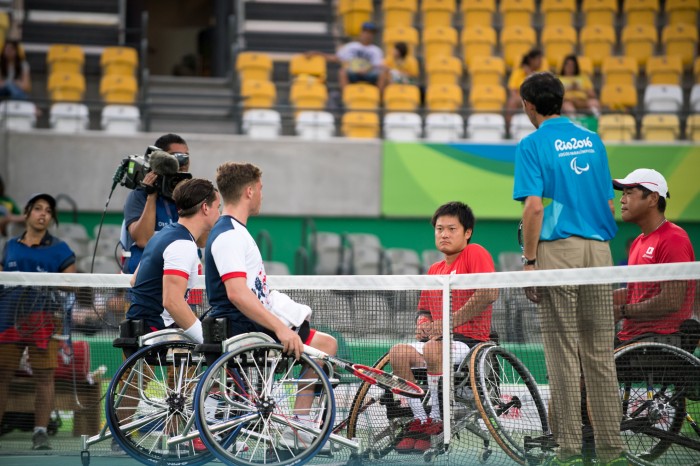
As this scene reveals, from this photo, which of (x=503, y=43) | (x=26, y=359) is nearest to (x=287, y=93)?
(x=503, y=43)

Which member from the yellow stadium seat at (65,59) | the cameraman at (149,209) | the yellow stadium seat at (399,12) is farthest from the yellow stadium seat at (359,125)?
the cameraman at (149,209)

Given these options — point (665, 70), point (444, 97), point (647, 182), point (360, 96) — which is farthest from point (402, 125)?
point (647, 182)

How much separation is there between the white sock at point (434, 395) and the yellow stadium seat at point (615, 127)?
29.2 feet

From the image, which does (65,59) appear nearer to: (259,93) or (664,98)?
(259,93)

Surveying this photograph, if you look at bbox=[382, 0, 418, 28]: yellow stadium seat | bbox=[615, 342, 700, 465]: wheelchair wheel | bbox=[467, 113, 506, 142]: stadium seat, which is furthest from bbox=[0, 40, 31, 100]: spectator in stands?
bbox=[615, 342, 700, 465]: wheelchair wheel

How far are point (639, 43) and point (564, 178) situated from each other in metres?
11.5

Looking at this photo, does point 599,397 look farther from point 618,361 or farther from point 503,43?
point 503,43

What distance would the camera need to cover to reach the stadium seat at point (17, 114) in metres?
13.8

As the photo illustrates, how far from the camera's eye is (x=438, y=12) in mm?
16906

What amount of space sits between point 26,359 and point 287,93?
30.8 ft

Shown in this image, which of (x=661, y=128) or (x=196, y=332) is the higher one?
(x=661, y=128)

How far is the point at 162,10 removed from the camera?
20953mm

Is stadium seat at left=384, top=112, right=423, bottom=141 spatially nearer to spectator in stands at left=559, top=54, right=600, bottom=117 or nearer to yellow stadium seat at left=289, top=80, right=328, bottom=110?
yellow stadium seat at left=289, top=80, right=328, bottom=110

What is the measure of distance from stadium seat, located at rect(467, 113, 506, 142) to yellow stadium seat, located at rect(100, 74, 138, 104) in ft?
15.7
